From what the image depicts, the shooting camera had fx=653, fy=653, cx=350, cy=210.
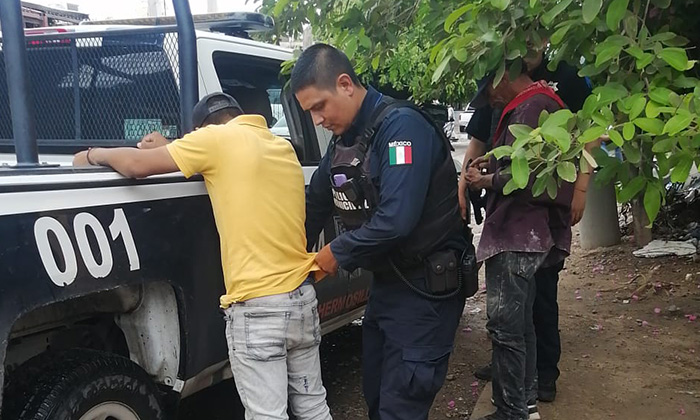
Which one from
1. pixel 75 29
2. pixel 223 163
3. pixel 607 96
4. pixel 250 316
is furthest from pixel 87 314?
pixel 607 96

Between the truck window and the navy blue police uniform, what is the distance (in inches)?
37.3

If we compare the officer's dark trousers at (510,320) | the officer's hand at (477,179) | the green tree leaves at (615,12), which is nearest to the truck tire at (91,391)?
the officer's dark trousers at (510,320)

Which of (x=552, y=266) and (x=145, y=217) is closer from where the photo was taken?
(x=145, y=217)

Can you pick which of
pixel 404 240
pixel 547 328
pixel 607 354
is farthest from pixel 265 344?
pixel 607 354

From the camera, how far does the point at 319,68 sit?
2254mm

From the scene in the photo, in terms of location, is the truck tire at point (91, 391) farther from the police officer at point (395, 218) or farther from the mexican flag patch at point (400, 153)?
the mexican flag patch at point (400, 153)

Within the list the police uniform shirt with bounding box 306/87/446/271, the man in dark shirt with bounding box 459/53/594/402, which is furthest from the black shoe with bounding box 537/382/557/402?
the police uniform shirt with bounding box 306/87/446/271

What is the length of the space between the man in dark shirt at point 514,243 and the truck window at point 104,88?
147cm

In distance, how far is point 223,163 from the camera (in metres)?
2.22

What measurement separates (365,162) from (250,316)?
0.67m

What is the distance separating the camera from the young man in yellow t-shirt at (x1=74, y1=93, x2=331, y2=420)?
86.0 inches

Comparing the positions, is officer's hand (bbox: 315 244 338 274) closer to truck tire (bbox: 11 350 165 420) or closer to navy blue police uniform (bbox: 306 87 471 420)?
navy blue police uniform (bbox: 306 87 471 420)

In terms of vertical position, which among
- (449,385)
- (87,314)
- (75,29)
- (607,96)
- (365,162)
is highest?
(75,29)

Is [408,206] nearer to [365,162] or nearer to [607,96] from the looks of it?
[365,162]
